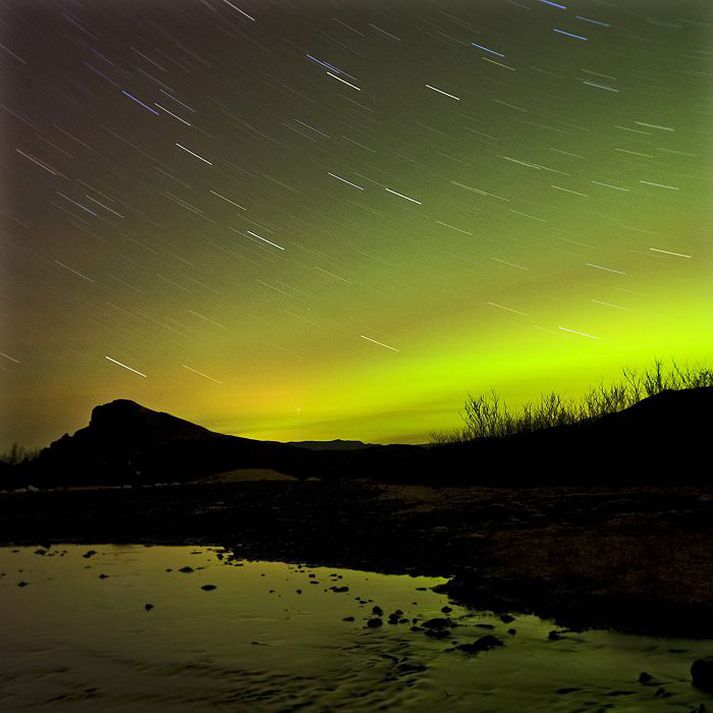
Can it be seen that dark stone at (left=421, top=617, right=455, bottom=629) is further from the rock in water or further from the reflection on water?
the rock in water

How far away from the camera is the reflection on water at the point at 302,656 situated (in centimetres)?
840

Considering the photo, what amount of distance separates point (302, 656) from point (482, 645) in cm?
254

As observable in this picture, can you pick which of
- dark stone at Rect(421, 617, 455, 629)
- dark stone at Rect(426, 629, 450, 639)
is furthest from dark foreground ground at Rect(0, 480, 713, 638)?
dark stone at Rect(426, 629, 450, 639)

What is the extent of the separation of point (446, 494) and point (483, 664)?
69.7 feet

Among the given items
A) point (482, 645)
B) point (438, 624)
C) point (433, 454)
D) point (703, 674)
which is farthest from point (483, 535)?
point (433, 454)

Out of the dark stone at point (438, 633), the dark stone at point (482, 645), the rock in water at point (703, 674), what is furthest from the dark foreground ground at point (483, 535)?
the rock in water at point (703, 674)

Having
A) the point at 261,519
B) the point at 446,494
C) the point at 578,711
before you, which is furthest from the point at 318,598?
the point at 446,494

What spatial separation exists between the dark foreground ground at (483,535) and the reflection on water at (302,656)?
118 centimetres

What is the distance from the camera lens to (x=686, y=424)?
1593 inches

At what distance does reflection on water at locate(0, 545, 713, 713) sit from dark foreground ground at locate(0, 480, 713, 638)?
1182 mm

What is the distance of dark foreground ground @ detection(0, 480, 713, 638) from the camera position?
13211 mm

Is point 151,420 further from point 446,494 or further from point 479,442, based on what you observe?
point 446,494

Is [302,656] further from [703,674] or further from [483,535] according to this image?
[483,535]

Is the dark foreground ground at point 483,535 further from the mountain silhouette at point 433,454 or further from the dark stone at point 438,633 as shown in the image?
the mountain silhouette at point 433,454
